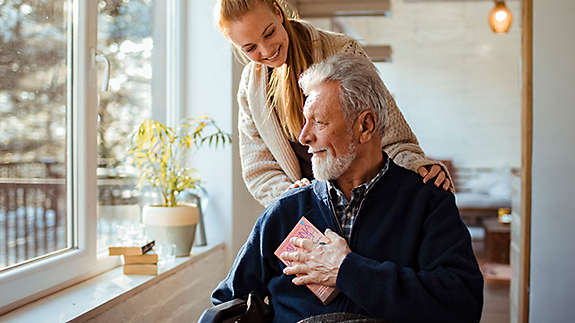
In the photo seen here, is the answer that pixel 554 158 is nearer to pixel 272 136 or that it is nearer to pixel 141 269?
pixel 272 136

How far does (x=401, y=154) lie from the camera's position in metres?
1.72

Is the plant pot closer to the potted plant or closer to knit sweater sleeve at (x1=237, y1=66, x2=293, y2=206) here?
the potted plant

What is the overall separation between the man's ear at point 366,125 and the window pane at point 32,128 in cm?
109

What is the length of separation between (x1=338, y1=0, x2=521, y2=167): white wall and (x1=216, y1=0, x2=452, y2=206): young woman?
6.99 meters

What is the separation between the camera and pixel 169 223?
8.26ft

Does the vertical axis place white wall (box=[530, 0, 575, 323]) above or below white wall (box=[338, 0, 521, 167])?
below

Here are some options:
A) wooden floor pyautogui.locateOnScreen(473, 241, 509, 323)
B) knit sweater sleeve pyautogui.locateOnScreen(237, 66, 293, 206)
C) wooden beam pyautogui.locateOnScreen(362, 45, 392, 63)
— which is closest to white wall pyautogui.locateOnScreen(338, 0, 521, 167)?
wooden floor pyautogui.locateOnScreen(473, 241, 509, 323)

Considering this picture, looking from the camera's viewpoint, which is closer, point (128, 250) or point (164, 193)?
point (128, 250)

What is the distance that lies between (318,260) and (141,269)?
103cm

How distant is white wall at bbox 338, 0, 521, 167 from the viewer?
Answer: 27.7 feet

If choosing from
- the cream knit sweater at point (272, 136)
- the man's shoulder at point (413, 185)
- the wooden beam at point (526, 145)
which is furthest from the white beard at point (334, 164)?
the wooden beam at point (526, 145)

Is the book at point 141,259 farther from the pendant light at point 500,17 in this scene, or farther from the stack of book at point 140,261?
the pendant light at point 500,17

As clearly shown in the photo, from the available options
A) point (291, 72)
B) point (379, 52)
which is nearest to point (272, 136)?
point (291, 72)

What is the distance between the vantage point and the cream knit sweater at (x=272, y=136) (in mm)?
1774
